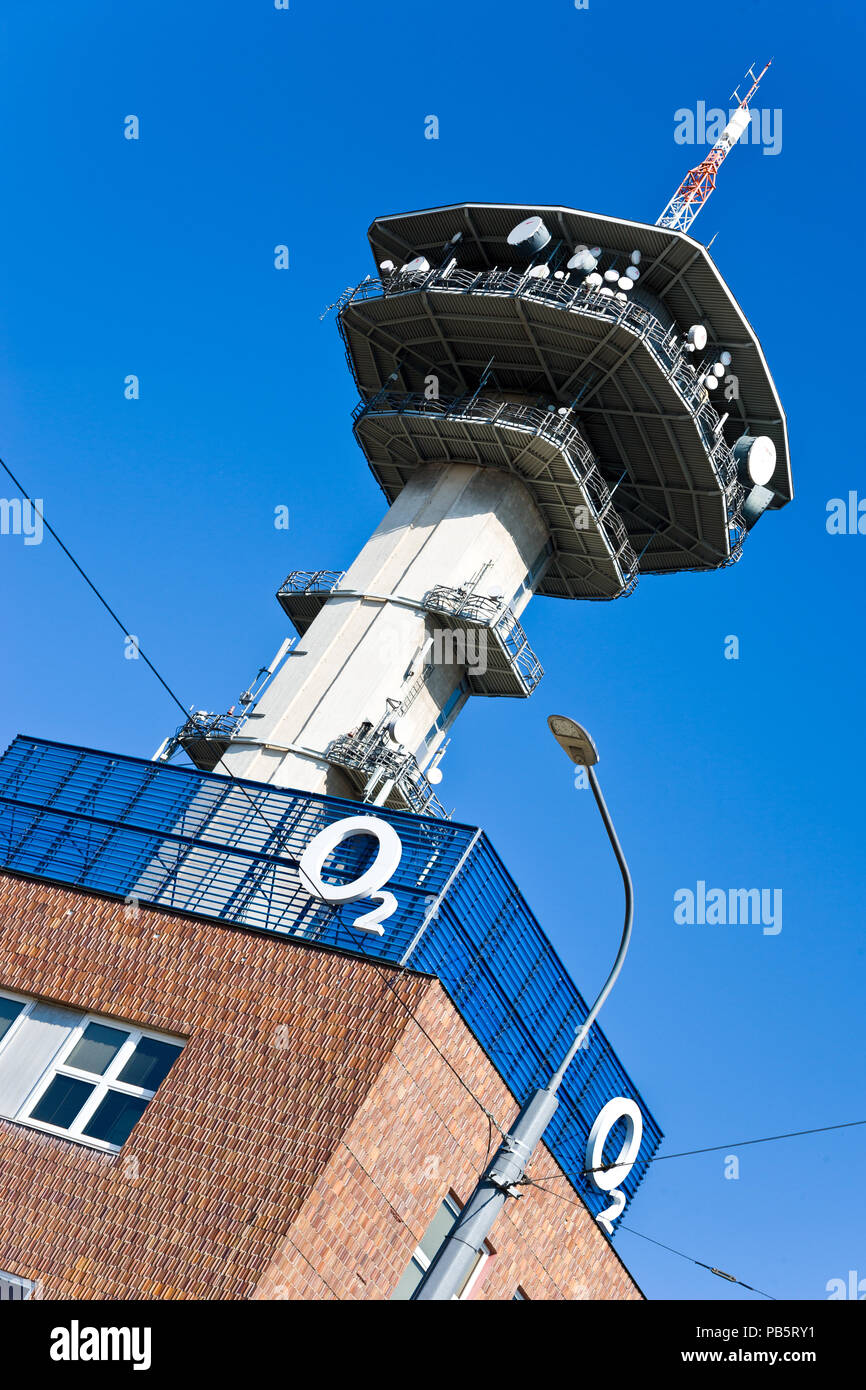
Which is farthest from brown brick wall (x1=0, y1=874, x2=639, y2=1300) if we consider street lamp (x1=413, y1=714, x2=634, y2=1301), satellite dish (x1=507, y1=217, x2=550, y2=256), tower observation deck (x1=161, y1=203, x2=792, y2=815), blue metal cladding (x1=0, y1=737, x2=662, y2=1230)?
satellite dish (x1=507, y1=217, x2=550, y2=256)

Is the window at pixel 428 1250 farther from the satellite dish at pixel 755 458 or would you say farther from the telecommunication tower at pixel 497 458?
the satellite dish at pixel 755 458

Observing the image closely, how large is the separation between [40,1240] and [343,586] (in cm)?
2422

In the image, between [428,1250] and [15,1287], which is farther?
[428,1250]

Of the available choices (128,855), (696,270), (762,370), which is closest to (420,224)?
(696,270)

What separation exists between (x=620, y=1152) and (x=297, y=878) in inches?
391

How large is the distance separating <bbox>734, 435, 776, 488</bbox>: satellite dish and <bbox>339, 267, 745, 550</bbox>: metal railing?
323 millimetres

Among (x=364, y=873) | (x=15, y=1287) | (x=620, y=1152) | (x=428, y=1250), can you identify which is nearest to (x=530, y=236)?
(x=364, y=873)

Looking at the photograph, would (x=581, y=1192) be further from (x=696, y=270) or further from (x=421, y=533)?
(x=696, y=270)

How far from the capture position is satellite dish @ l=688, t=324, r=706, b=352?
41.8m

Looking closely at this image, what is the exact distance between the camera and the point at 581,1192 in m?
26.9

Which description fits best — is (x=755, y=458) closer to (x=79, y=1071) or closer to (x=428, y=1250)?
(x=428, y=1250)

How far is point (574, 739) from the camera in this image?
1602cm

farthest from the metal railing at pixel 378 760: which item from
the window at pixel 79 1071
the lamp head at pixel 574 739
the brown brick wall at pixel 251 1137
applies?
the lamp head at pixel 574 739
